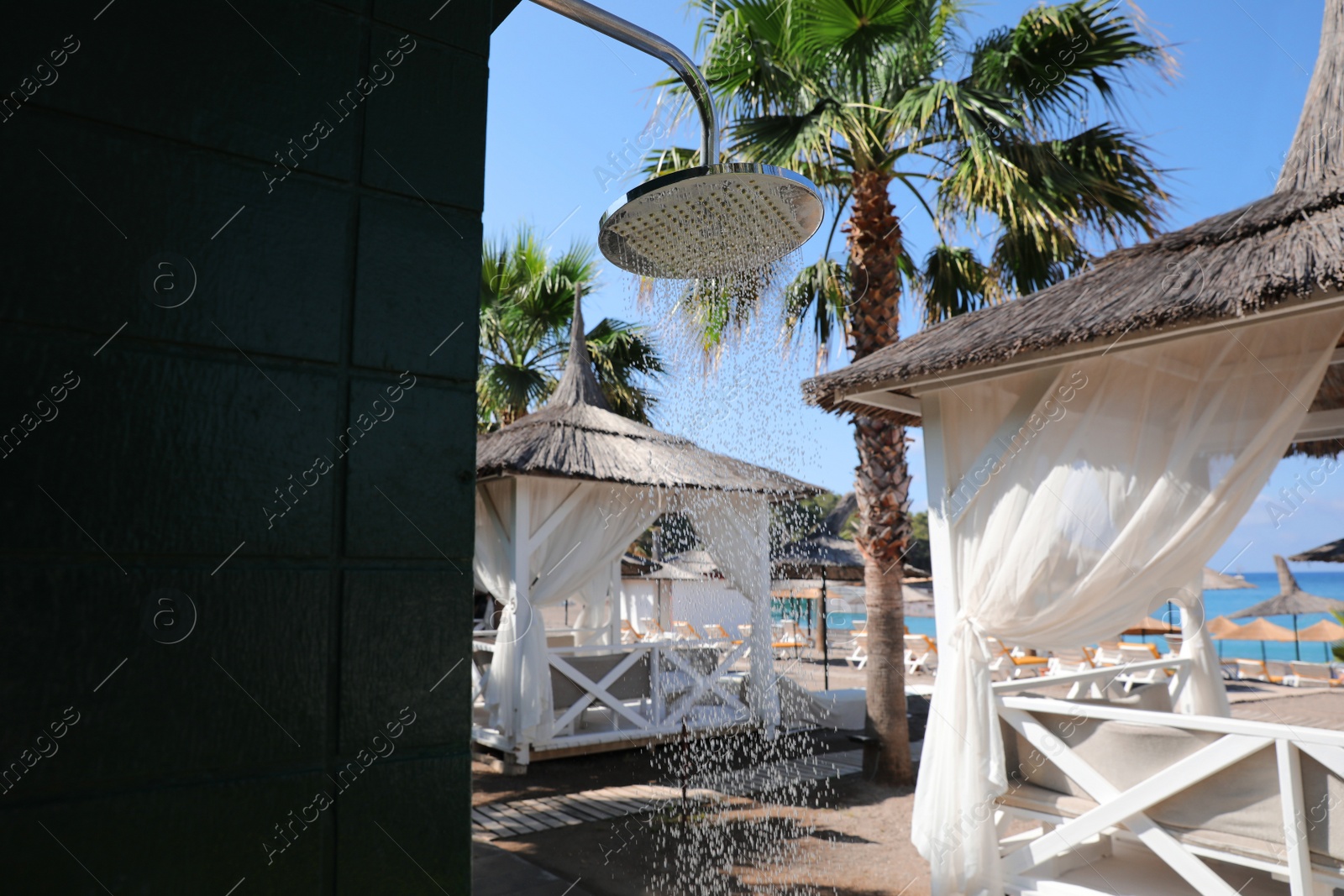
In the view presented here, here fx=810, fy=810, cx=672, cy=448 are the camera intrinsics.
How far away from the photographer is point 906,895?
4.57 meters

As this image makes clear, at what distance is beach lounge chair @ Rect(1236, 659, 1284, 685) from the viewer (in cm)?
1465

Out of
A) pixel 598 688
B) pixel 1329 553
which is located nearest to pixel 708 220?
pixel 598 688

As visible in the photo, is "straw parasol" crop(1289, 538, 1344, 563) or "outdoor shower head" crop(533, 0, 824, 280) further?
"straw parasol" crop(1289, 538, 1344, 563)

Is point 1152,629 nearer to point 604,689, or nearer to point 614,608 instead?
point 614,608

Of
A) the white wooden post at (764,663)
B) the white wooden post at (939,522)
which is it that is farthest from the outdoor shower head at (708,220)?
the white wooden post at (764,663)

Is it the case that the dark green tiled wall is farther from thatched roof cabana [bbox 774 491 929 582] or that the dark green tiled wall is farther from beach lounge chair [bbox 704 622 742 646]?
beach lounge chair [bbox 704 622 742 646]

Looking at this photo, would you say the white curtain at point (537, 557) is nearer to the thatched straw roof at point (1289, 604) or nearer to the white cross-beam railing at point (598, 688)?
the white cross-beam railing at point (598, 688)

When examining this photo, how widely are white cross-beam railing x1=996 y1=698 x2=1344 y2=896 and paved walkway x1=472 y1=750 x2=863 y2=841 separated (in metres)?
3.22

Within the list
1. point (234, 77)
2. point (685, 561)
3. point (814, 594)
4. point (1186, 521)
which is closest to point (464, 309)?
point (234, 77)

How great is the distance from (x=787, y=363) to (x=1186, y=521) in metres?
4.66

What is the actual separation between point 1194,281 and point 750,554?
6.37m

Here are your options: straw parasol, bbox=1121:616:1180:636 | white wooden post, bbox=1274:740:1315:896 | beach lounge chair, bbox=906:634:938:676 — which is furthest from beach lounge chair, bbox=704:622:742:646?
white wooden post, bbox=1274:740:1315:896

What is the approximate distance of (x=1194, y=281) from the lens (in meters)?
3.74

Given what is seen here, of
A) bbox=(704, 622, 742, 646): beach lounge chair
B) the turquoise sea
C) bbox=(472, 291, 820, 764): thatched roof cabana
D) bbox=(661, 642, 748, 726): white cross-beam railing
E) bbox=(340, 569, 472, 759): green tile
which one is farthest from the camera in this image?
the turquoise sea
